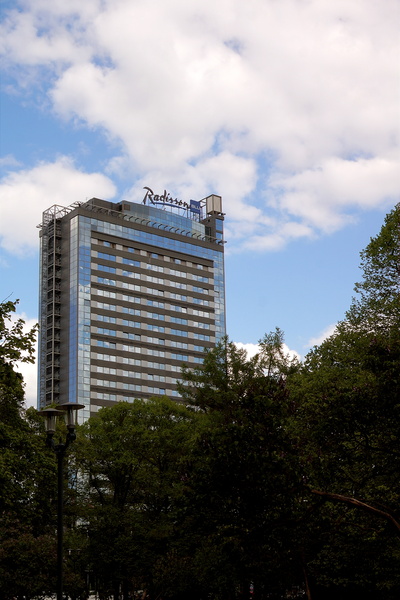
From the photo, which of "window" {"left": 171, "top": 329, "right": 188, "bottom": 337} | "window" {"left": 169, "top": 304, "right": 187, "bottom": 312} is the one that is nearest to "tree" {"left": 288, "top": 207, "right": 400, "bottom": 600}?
"window" {"left": 171, "top": 329, "right": 188, "bottom": 337}

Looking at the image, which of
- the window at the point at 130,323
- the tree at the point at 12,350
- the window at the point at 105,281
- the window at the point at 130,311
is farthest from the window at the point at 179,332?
the tree at the point at 12,350

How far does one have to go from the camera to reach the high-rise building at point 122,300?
157 metres

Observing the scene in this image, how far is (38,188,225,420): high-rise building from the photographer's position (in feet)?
514

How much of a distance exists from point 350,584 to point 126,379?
11904 centimetres

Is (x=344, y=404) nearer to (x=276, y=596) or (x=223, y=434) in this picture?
(x=223, y=434)

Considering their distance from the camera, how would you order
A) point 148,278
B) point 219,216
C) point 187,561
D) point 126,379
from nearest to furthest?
point 187,561
point 126,379
point 148,278
point 219,216

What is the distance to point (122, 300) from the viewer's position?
166 meters

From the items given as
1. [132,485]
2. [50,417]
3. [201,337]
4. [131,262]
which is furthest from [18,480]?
[201,337]

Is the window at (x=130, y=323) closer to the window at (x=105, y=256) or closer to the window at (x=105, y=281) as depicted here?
the window at (x=105, y=281)

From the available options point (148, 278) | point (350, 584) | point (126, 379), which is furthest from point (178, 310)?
point (350, 584)

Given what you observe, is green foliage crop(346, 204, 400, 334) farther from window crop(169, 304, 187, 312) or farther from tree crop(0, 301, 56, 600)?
window crop(169, 304, 187, 312)

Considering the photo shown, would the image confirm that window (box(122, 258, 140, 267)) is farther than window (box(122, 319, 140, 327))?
Yes

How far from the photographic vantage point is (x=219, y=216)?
191125mm

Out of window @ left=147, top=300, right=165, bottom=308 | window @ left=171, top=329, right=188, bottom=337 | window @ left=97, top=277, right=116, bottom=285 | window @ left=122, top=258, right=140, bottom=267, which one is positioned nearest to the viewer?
window @ left=97, top=277, right=116, bottom=285
